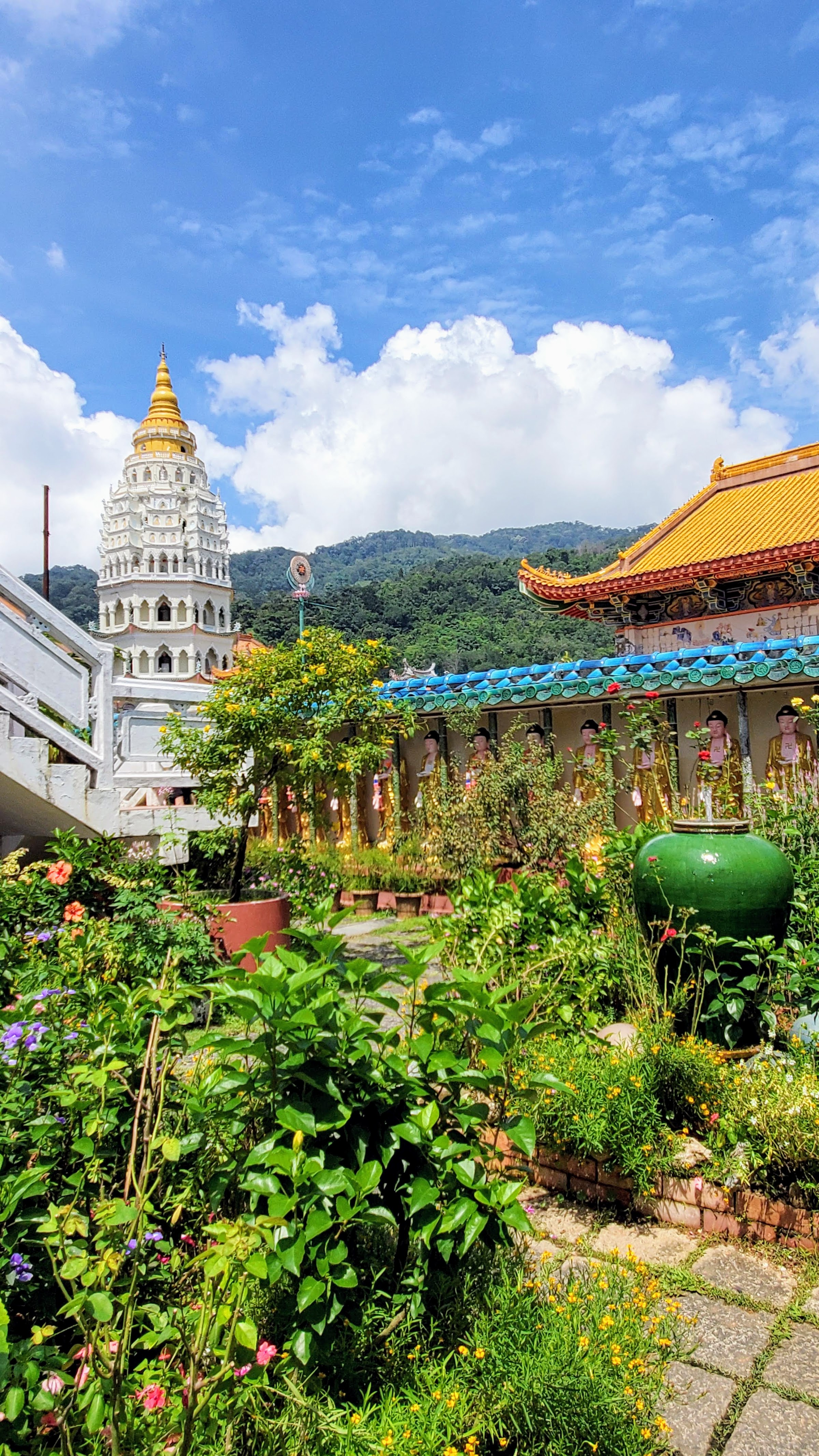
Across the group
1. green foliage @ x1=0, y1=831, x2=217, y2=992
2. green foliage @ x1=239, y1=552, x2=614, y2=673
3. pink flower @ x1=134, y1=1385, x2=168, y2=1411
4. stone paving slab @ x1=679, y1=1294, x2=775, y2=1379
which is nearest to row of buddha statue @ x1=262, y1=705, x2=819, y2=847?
green foliage @ x1=0, y1=831, x2=217, y2=992

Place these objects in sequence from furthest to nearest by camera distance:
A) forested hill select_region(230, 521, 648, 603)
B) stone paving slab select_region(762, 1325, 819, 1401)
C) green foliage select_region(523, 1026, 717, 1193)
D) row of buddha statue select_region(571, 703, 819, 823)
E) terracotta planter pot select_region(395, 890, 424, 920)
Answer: forested hill select_region(230, 521, 648, 603) < terracotta planter pot select_region(395, 890, 424, 920) < row of buddha statue select_region(571, 703, 819, 823) < green foliage select_region(523, 1026, 717, 1193) < stone paving slab select_region(762, 1325, 819, 1401)

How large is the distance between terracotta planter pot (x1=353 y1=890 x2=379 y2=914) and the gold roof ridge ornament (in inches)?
1502

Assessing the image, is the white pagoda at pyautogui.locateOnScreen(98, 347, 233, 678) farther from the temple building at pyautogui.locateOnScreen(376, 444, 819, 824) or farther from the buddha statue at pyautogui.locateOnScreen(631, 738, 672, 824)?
the buddha statue at pyautogui.locateOnScreen(631, 738, 672, 824)

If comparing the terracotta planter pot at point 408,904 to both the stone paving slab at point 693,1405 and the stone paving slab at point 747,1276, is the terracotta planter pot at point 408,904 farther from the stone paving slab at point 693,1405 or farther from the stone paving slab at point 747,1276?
the stone paving slab at point 693,1405

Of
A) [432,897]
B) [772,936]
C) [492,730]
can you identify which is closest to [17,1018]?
[772,936]

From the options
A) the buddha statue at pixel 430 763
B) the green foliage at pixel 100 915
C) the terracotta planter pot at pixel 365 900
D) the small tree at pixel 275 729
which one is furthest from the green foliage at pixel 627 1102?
the buddha statue at pixel 430 763

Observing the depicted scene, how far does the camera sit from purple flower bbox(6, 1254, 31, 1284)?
1832 mm

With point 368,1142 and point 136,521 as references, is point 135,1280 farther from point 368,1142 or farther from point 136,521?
point 136,521

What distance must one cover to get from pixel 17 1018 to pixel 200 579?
137 ft

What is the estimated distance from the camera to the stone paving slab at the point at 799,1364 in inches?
91.5

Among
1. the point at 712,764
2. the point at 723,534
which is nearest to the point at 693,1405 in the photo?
the point at 712,764

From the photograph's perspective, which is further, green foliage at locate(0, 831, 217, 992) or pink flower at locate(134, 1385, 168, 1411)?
green foliage at locate(0, 831, 217, 992)

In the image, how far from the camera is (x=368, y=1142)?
7.22ft

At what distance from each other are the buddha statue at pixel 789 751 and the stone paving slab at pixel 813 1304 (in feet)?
21.5
